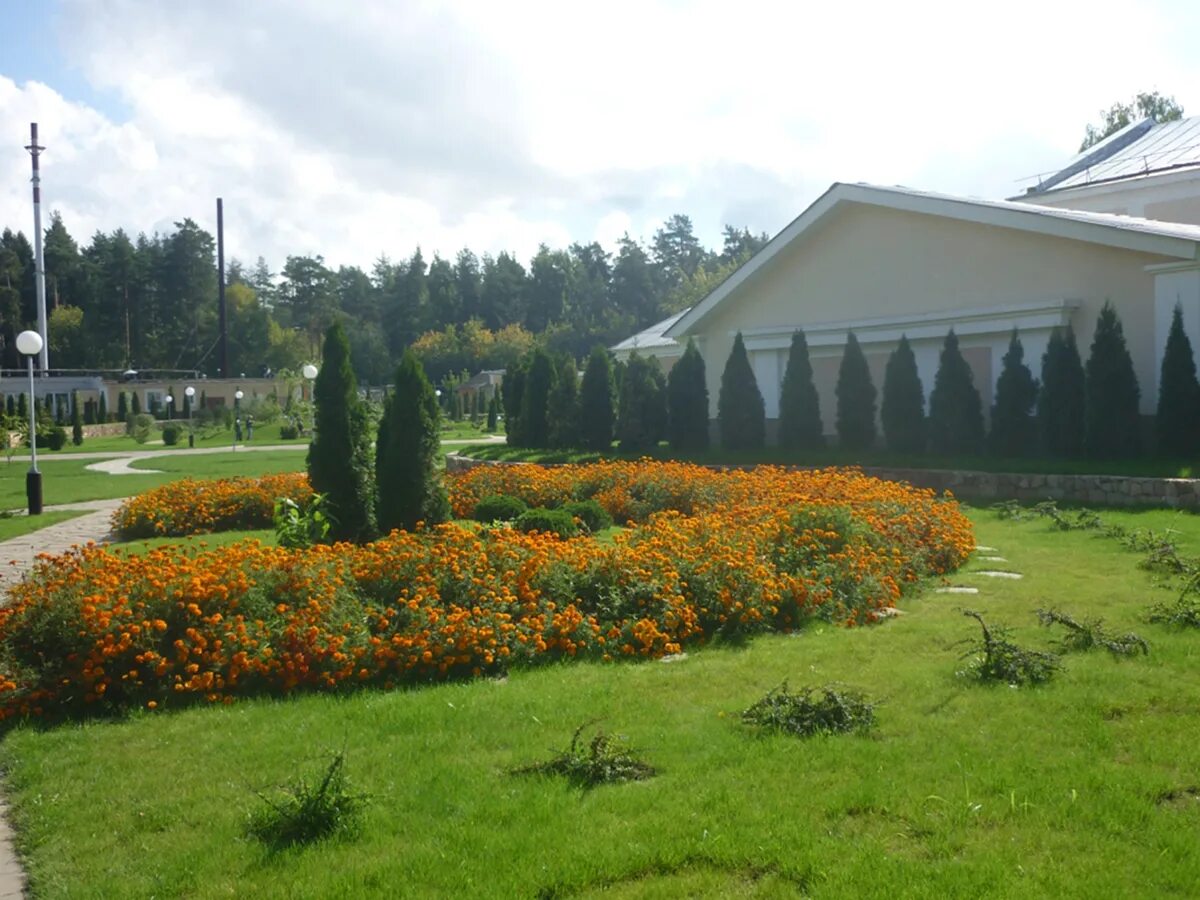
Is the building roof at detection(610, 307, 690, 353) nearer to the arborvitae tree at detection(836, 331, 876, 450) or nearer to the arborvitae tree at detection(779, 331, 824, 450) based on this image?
the arborvitae tree at detection(779, 331, 824, 450)

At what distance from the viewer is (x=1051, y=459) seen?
50.1 feet

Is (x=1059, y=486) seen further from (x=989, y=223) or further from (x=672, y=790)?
(x=672, y=790)

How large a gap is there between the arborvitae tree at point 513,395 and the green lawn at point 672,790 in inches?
736

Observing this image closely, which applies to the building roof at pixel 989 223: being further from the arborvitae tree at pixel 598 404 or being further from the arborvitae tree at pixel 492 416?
the arborvitae tree at pixel 492 416

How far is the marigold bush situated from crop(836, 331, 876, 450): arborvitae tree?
33.3 ft

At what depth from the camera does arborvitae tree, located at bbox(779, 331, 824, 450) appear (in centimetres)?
1930

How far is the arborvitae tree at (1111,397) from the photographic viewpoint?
14.6m

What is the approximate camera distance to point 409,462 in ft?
35.3

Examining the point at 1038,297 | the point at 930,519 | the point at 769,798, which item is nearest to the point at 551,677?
the point at 769,798

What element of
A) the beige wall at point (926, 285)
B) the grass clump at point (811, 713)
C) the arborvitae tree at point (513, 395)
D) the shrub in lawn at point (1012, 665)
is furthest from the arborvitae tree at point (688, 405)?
the grass clump at point (811, 713)

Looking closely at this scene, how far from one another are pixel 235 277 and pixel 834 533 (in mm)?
102028

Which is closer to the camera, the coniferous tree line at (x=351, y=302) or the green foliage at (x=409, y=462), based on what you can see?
the green foliage at (x=409, y=462)

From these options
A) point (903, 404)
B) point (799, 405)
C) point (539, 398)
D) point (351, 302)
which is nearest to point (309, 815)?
point (903, 404)

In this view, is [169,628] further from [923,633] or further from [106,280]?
[106,280]
